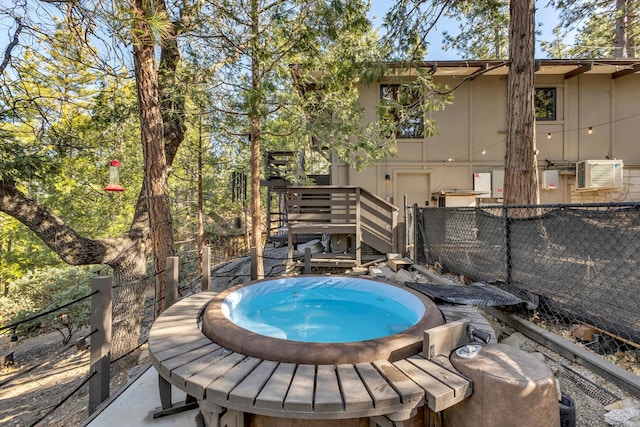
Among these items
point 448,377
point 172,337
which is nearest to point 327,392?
point 448,377

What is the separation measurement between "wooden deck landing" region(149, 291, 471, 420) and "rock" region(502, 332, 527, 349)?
1567 millimetres

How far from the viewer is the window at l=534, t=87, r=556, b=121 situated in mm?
8727

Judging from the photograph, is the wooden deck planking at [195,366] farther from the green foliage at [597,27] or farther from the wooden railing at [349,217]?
the green foliage at [597,27]

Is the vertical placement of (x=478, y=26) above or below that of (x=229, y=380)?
above

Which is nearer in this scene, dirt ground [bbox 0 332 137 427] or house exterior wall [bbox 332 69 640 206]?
dirt ground [bbox 0 332 137 427]

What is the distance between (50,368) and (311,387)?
8.12 metres

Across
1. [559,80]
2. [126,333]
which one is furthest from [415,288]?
[559,80]

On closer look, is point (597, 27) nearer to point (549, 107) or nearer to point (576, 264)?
point (549, 107)

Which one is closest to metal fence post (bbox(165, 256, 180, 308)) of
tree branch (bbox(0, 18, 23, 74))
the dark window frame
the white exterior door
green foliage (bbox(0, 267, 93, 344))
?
tree branch (bbox(0, 18, 23, 74))

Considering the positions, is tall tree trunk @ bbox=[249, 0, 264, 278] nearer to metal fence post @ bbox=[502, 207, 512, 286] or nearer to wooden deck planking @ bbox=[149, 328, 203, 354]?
wooden deck planking @ bbox=[149, 328, 203, 354]

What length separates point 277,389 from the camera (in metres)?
1.48

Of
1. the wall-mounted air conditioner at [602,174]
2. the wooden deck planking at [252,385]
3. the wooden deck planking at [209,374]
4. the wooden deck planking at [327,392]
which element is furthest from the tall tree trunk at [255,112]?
the wall-mounted air conditioner at [602,174]

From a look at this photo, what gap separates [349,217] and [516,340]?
4.06 metres

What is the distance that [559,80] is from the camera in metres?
8.62
